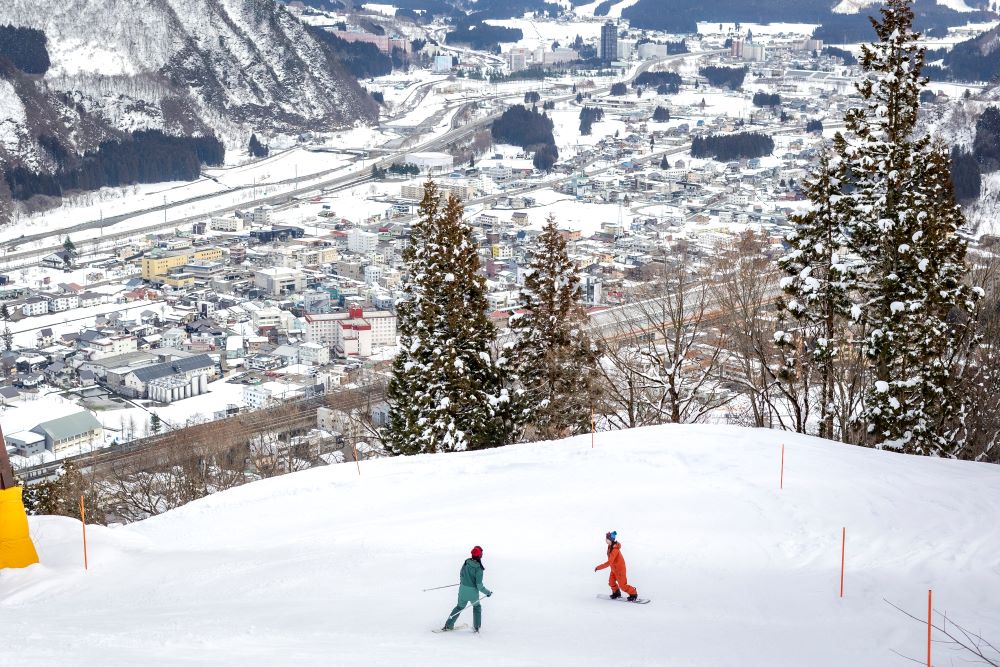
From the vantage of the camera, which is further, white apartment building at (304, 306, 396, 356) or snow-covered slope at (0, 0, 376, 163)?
snow-covered slope at (0, 0, 376, 163)

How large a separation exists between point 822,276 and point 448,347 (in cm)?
412

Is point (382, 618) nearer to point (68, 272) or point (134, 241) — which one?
point (68, 272)

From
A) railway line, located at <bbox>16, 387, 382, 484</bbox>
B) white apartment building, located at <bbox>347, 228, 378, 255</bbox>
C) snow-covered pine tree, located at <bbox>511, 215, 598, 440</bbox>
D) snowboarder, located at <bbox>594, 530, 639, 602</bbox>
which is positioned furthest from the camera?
white apartment building, located at <bbox>347, 228, 378, 255</bbox>

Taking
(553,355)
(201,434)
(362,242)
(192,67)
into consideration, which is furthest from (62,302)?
(192,67)

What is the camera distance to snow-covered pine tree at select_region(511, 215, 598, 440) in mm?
13594

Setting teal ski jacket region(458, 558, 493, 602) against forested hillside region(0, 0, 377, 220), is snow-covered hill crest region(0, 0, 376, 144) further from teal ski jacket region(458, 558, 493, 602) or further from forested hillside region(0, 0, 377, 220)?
teal ski jacket region(458, 558, 493, 602)

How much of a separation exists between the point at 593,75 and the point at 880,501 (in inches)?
4155

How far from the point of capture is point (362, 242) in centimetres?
4822

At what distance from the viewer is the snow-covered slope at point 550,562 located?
6.55 m

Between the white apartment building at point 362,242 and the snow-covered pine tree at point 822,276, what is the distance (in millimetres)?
36018

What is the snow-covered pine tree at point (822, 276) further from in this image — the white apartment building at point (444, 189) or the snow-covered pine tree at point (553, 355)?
the white apartment building at point (444, 189)

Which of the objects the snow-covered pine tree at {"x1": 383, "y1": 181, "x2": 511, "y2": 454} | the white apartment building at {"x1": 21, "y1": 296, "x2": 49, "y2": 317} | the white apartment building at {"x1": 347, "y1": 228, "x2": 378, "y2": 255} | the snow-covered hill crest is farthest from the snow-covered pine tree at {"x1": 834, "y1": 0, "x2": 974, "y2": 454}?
the snow-covered hill crest

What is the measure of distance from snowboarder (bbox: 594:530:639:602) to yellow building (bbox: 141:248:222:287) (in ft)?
123

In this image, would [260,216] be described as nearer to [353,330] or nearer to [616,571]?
[353,330]
